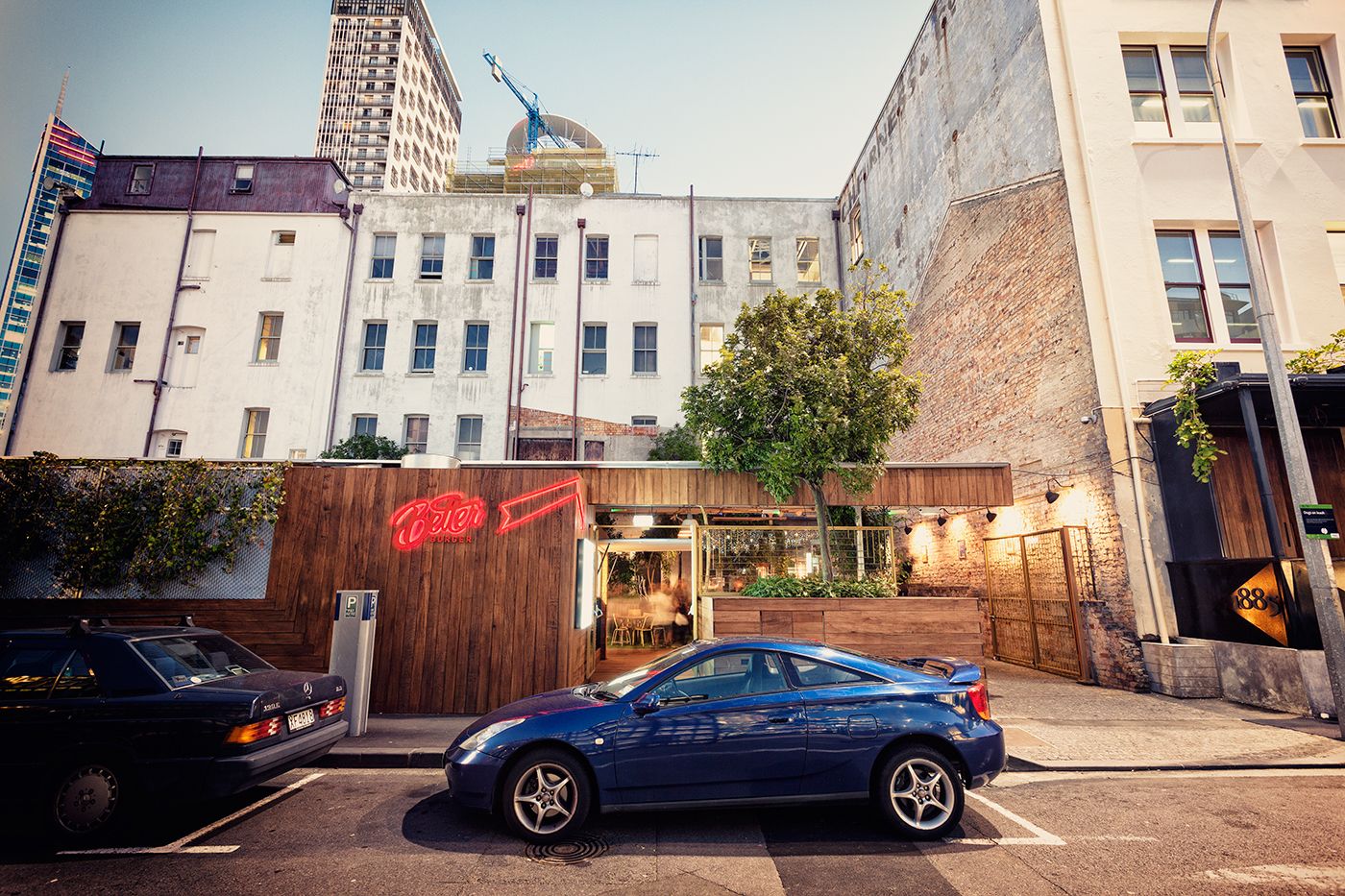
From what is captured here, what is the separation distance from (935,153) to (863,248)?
186 inches

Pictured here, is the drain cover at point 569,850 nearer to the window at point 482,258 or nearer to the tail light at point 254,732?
the tail light at point 254,732

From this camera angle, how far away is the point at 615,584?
16156mm

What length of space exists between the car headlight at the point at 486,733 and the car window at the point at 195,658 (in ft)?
8.13

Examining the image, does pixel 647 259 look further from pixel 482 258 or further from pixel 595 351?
pixel 482 258

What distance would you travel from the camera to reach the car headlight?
4.59 metres

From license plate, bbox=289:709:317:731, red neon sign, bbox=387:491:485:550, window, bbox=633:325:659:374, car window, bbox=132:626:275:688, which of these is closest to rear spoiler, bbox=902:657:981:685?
license plate, bbox=289:709:317:731

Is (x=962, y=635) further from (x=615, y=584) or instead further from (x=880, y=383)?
(x=615, y=584)

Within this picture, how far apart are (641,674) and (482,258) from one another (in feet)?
63.4

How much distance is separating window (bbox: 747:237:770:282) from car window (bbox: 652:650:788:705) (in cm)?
1835

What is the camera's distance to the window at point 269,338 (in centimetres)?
1956

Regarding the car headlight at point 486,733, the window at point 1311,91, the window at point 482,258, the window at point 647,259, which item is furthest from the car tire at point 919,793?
the window at point 482,258

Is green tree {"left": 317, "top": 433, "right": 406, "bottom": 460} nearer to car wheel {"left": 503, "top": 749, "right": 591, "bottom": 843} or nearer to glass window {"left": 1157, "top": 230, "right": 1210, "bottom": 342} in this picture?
car wheel {"left": 503, "top": 749, "right": 591, "bottom": 843}

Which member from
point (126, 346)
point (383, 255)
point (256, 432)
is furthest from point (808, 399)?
point (126, 346)

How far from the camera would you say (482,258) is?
21047mm
